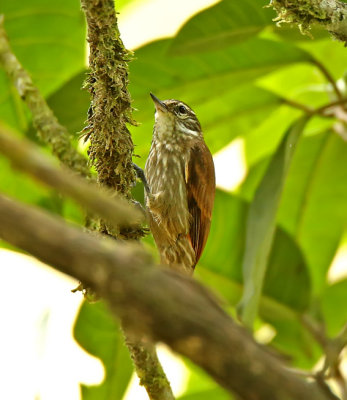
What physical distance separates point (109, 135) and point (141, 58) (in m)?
1.34

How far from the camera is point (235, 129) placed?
400 centimetres

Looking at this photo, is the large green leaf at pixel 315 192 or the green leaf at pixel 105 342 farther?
the large green leaf at pixel 315 192

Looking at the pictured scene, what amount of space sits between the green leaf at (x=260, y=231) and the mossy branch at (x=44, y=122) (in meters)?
1.37

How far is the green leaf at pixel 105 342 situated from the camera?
3.75 m

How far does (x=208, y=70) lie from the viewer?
3650 mm

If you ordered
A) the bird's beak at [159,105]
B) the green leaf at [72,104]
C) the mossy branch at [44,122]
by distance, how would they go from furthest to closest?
the bird's beak at [159,105]
the green leaf at [72,104]
the mossy branch at [44,122]

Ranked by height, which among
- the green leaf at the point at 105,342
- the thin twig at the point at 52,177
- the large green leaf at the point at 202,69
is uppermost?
the thin twig at the point at 52,177

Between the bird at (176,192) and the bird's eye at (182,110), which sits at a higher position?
the bird's eye at (182,110)

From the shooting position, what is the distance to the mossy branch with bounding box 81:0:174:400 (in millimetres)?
2305

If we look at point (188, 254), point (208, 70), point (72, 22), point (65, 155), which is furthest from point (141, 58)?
point (65, 155)

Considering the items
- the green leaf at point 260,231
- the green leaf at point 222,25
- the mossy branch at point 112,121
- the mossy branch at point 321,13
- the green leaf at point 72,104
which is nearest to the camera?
the mossy branch at point 112,121

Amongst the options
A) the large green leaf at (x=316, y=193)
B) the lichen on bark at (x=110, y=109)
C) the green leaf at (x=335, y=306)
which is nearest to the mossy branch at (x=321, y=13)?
the lichen on bark at (x=110, y=109)

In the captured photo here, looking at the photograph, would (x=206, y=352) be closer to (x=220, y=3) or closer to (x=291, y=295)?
(x=220, y=3)

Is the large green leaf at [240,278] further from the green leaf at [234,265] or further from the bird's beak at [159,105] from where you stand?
the bird's beak at [159,105]
